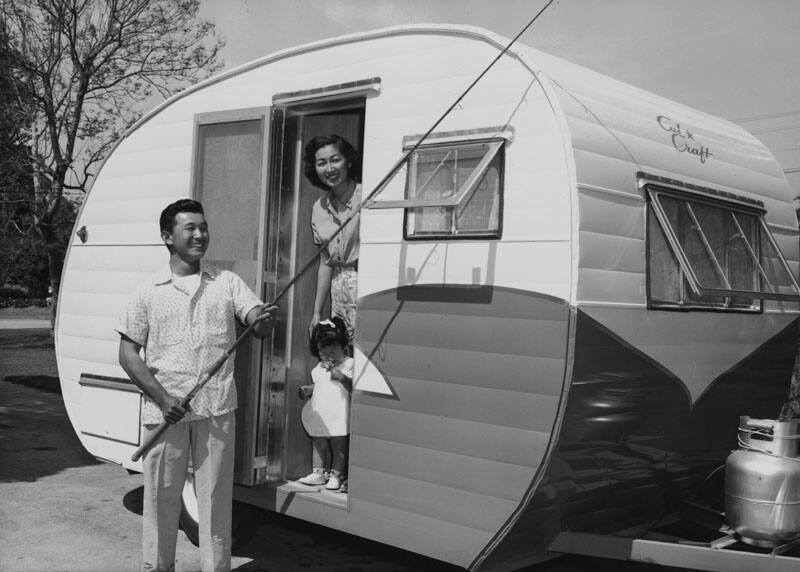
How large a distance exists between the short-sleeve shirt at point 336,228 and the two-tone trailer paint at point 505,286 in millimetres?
181

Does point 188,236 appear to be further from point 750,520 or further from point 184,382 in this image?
point 750,520

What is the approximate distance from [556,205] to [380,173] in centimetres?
110

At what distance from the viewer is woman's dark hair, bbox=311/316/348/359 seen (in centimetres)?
506

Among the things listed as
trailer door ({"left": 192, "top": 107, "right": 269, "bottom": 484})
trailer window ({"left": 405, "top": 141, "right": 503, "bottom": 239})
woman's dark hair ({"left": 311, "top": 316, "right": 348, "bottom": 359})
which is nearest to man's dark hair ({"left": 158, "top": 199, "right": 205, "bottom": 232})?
trailer door ({"left": 192, "top": 107, "right": 269, "bottom": 484})

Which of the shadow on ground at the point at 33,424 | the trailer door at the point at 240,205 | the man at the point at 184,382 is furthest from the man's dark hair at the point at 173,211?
the shadow on ground at the point at 33,424

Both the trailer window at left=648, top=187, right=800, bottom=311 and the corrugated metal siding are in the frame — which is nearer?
the corrugated metal siding

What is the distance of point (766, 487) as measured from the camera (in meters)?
4.07

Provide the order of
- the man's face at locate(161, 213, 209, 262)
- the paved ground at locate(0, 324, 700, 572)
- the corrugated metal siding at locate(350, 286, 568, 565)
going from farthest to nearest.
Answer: the paved ground at locate(0, 324, 700, 572)
the man's face at locate(161, 213, 209, 262)
the corrugated metal siding at locate(350, 286, 568, 565)

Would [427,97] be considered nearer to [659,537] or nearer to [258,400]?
[258,400]

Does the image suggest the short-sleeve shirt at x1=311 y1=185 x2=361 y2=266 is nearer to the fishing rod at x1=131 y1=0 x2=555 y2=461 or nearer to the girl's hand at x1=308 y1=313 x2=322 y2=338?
the girl's hand at x1=308 y1=313 x2=322 y2=338

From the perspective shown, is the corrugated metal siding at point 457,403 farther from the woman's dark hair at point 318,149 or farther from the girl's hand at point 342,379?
the woman's dark hair at point 318,149

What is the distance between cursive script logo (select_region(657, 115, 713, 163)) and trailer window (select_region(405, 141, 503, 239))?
44.0 inches

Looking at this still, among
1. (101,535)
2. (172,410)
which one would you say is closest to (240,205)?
(172,410)

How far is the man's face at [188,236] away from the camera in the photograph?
4520 mm
